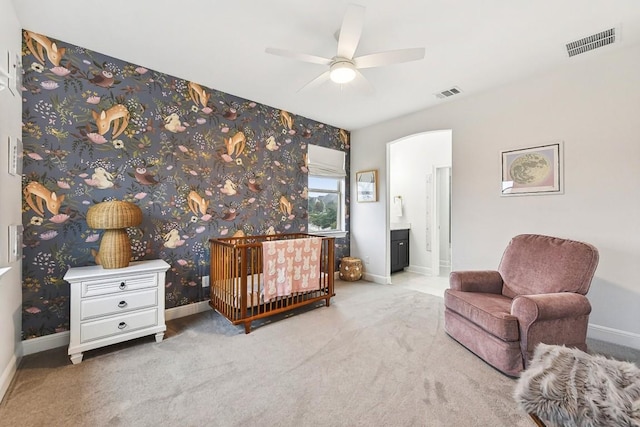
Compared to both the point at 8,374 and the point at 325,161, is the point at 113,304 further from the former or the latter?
the point at 325,161

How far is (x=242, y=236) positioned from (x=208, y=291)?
2.54 feet

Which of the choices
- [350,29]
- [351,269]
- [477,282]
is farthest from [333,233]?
[350,29]

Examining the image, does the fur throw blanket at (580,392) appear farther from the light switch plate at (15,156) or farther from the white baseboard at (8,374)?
the light switch plate at (15,156)

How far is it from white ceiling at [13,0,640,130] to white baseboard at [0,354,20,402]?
2.56 m

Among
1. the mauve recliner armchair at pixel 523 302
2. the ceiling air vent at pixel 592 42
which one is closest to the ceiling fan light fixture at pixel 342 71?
the ceiling air vent at pixel 592 42

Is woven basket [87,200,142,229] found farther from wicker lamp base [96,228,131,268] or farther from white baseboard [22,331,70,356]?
white baseboard [22,331,70,356]

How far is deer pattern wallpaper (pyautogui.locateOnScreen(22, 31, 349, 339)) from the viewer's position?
2.27 metres

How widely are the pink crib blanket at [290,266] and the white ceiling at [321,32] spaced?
1850 mm

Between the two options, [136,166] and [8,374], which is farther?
[136,166]

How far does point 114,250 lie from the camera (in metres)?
2.29

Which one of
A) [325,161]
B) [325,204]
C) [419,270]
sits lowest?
[419,270]

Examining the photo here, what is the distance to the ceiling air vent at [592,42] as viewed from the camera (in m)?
2.22

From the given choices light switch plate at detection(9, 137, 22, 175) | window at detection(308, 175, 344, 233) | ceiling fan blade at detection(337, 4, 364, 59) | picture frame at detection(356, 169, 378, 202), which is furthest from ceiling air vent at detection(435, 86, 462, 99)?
light switch plate at detection(9, 137, 22, 175)

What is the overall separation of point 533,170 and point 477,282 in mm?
1441
